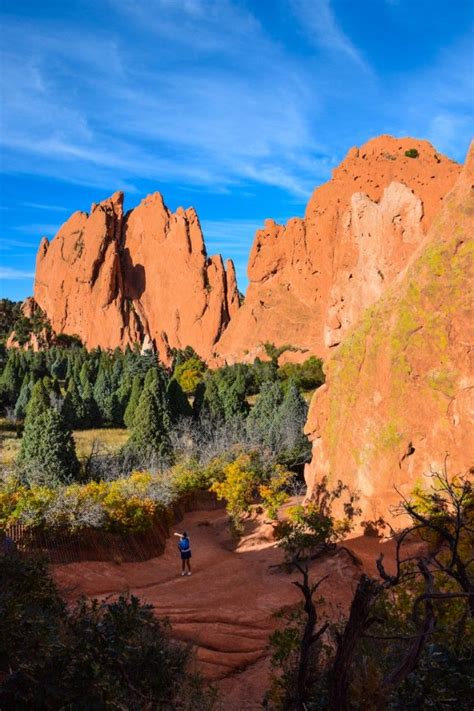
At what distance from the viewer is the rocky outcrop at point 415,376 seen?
50.4ft

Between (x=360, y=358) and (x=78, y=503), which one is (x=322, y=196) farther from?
(x=78, y=503)

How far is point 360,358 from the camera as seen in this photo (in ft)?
59.5

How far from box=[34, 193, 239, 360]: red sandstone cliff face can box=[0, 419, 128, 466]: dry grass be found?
49154mm

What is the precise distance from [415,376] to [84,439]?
28092 millimetres

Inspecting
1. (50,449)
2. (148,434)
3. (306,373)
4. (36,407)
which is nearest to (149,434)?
(148,434)

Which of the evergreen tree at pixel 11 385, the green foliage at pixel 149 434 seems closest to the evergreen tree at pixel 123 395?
the evergreen tree at pixel 11 385

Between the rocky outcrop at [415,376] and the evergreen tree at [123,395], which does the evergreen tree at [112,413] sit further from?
the rocky outcrop at [415,376]

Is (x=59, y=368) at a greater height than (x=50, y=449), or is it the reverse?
(x=59, y=368)

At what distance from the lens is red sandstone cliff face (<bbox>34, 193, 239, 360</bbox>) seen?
308 feet

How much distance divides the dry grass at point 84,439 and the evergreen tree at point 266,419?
9.38m

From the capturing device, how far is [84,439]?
123ft

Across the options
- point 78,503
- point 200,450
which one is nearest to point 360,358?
point 78,503

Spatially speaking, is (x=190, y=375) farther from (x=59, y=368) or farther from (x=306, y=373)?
(x=59, y=368)

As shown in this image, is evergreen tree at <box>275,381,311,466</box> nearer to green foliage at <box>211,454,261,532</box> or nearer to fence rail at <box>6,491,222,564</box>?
green foliage at <box>211,454,261,532</box>
